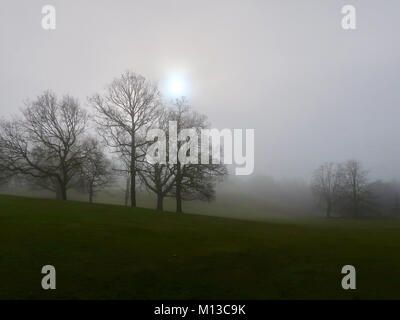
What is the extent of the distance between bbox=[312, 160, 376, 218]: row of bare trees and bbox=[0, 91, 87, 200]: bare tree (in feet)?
233

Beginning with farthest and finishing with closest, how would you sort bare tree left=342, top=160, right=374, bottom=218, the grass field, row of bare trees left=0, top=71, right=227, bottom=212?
bare tree left=342, top=160, right=374, bottom=218 < row of bare trees left=0, top=71, right=227, bottom=212 < the grass field

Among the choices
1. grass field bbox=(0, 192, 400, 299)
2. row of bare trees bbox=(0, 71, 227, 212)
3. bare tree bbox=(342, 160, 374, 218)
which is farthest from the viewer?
bare tree bbox=(342, 160, 374, 218)

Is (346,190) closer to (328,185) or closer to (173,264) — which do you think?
(328,185)

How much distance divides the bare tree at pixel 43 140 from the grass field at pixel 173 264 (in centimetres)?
2162

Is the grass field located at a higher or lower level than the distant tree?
lower

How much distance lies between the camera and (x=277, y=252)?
1653cm

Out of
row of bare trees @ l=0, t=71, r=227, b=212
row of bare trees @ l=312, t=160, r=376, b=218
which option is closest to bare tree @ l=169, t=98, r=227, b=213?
row of bare trees @ l=0, t=71, r=227, b=212

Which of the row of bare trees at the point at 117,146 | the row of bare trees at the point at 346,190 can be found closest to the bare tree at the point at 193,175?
the row of bare trees at the point at 117,146

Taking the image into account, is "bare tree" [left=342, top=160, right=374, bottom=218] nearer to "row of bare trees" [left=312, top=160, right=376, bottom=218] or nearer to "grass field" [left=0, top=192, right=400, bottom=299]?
"row of bare trees" [left=312, top=160, right=376, bottom=218]

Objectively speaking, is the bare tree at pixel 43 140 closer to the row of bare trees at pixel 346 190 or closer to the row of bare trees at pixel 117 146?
the row of bare trees at pixel 117 146

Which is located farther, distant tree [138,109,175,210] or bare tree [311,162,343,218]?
bare tree [311,162,343,218]

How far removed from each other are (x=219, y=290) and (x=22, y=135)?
4104cm

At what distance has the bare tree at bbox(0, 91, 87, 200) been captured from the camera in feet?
133
